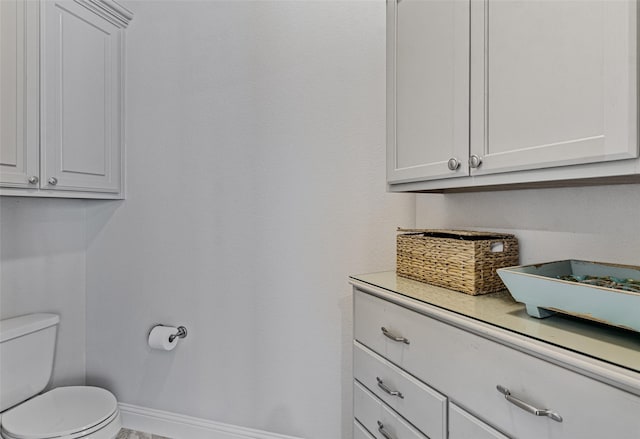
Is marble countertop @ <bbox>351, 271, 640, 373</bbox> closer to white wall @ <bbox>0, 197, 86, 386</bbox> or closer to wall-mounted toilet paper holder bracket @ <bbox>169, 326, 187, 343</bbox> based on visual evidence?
wall-mounted toilet paper holder bracket @ <bbox>169, 326, 187, 343</bbox>

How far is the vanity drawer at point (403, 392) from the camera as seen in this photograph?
889 mm

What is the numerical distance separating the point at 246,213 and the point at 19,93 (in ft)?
Result: 3.44

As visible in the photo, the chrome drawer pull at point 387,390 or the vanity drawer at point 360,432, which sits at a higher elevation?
the chrome drawer pull at point 387,390

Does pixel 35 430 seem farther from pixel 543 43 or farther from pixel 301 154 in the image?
pixel 543 43

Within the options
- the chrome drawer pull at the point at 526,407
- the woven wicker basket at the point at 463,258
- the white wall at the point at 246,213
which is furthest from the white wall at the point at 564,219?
the chrome drawer pull at the point at 526,407

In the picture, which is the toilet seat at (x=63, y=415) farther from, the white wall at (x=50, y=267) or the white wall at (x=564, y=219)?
the white wall at (x=564, y=219)

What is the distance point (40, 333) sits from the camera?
1715mm

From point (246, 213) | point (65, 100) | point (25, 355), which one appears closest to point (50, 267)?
point (25, 355)

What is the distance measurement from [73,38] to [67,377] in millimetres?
1761

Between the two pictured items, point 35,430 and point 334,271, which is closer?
point 35,430

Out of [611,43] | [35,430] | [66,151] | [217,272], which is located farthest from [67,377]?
[611,43]

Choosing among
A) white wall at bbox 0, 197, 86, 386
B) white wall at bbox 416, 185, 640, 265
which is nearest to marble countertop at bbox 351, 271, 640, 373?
white wall at bbox 416, 185, 640, 265

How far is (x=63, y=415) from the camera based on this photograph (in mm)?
1539

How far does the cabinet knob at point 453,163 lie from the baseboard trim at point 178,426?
1.45 m
